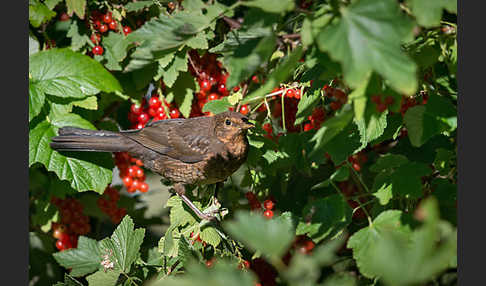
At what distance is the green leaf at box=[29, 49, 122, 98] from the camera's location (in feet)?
7.31

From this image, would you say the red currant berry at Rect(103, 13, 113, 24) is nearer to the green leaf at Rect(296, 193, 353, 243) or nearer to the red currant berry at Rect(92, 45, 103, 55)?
the red currant berry at Rect(92, 45, 103, 55)

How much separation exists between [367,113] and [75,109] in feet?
5.81

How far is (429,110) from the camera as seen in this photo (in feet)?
4.53

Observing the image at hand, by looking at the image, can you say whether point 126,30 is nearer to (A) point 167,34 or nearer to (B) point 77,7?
(B) point 77,7

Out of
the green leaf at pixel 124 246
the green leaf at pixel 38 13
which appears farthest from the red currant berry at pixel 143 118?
the green leaf at pixel 124 246

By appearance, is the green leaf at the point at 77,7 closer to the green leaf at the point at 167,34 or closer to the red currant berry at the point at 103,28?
the red currant berry at the point at 103,28

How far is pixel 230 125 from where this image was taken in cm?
228

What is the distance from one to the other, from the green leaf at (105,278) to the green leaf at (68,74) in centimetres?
84

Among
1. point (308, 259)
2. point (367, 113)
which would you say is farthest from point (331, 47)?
point (308, 259)

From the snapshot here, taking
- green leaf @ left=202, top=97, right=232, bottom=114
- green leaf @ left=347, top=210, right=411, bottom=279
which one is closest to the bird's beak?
green leaf @ left=202, top=97, right=232, bottom=114

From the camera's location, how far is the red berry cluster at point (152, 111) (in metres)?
2.52

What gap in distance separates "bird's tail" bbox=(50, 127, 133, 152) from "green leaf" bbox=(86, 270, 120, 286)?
64 cm

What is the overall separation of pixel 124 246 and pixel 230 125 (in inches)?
30.3

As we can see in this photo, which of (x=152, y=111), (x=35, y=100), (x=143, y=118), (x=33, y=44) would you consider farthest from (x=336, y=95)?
(x=33, y=44)
